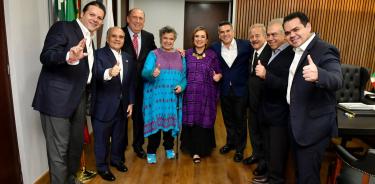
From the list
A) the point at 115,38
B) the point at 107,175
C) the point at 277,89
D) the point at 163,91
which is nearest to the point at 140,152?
the point at 107,175

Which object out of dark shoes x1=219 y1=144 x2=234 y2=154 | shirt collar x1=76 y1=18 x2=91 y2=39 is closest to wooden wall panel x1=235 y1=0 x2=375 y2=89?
dark shoes x1=219 y1=144 x2=234 y2=154

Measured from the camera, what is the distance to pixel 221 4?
250 inches

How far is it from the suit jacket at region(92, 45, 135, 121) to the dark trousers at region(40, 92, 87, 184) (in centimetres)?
23

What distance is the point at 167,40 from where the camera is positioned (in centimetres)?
292

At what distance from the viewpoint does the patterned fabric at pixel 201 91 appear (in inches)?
A: 120

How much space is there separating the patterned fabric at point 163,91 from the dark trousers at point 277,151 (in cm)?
103

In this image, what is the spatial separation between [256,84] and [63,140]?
1852 millimetres

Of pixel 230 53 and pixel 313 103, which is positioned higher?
pixel 230 53

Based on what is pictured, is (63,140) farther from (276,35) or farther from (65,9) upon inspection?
(276,35)

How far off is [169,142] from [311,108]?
184 cm

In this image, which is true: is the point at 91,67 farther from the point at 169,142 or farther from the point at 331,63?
the point at 331,63

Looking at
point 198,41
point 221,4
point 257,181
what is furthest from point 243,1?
point 257,181

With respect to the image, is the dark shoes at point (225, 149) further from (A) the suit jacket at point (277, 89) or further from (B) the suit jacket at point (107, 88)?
(B) the suit jacket at point (107, 88)

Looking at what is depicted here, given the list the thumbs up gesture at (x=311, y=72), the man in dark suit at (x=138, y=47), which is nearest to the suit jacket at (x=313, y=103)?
the thumbs up gesture at (x=311, y=72)
